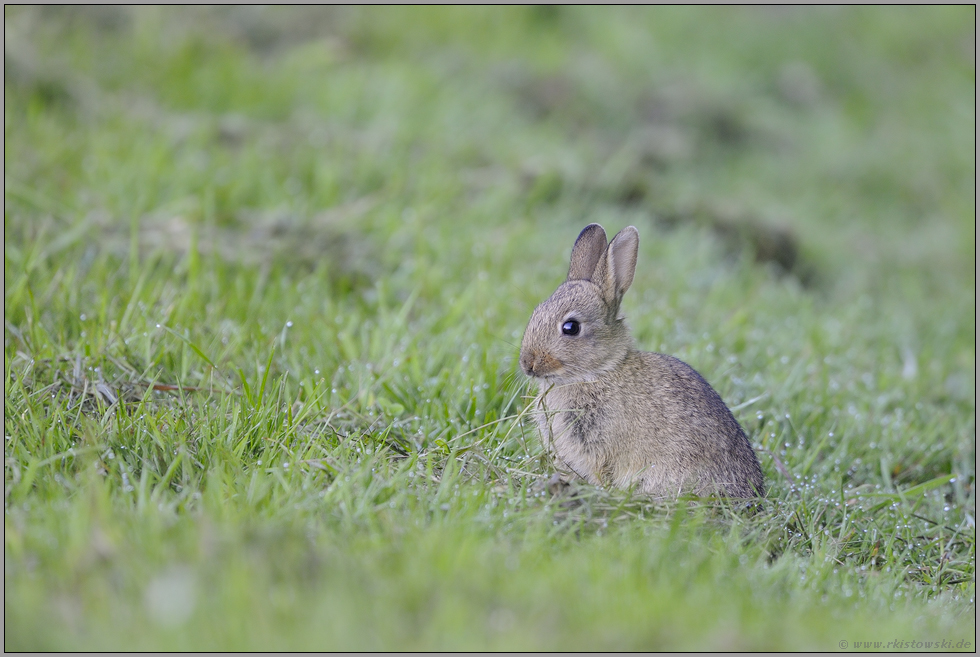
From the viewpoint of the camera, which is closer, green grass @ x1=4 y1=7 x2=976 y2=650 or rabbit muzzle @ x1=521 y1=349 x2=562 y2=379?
green grass @ x1=4 y1=7 x2=976 y2=650

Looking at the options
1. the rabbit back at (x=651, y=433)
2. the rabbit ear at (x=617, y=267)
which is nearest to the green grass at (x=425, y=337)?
the rabbit back at (x=651, y=433)

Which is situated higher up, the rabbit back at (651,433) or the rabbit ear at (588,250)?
the rabbit ear at (588,250)

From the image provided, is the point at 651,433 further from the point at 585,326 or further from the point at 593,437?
the point at 585,326

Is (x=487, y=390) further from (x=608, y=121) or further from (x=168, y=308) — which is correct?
(x=608, y=121)

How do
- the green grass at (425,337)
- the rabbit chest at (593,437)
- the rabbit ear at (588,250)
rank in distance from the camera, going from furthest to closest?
the rabbit ear at (588,250), the rabbit chest at (593,437), the green grass at (425,337)

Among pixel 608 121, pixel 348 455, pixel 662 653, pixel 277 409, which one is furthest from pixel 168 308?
pixel 608 121

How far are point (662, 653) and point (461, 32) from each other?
960 cm

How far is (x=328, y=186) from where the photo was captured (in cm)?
655

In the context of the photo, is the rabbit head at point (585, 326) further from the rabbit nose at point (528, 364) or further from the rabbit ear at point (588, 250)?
the rabbit ear at point (588, 250)

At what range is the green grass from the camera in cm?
240

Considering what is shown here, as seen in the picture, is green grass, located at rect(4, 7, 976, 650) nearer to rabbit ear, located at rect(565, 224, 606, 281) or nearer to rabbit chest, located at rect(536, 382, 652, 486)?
rabbit chest, located at rect(536, 382, 652, 486)

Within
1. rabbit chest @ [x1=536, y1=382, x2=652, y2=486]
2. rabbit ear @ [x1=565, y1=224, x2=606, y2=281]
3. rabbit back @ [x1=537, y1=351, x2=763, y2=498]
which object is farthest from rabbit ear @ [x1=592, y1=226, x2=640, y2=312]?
rabbit chest @ [x1=536, y1=382, x2=652, y2=486]

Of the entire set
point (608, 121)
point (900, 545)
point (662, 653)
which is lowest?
point (900, 545)

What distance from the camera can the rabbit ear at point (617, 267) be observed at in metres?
3.86
